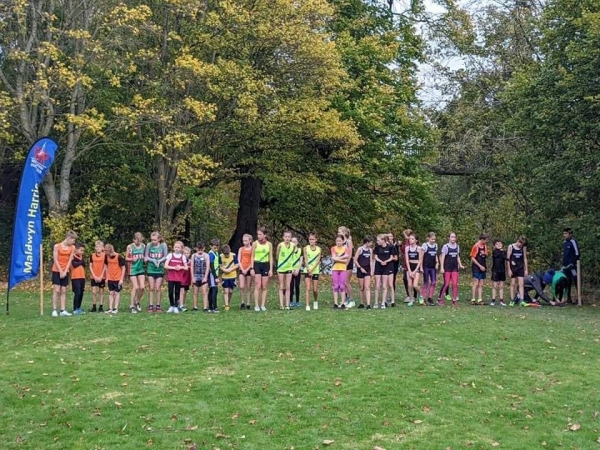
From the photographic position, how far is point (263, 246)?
15008mm

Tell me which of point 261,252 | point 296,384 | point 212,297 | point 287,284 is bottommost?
point 296,384

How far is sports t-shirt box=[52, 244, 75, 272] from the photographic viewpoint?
13930mm

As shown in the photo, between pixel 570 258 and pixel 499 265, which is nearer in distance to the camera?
pixel 499 265

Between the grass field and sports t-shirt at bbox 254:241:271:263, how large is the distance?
173 centimetres

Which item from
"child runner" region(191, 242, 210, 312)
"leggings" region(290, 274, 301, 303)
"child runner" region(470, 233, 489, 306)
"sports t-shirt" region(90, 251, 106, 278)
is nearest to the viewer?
"sports t-shirt" region(90, 251, 106, 278)

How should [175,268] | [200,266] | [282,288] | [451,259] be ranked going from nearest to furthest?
[175,268]
[200,266]
[282,288]
[451,259]

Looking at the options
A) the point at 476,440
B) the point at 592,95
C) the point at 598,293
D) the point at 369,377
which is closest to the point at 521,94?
the point at 592,95

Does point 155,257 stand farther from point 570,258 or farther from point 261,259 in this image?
point 570,258

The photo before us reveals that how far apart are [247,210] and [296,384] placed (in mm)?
20260

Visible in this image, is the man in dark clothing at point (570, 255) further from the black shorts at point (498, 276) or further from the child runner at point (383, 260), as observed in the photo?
the child runner at point (383, 260)

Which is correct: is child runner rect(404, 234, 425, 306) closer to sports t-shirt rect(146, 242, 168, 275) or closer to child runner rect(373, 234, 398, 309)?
child runner rect(373, 234, 398, 309)

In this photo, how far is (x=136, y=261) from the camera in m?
14.8

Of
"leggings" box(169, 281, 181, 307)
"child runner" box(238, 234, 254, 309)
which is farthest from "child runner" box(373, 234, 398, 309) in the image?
"leggings" box(169, 281, 181, 307)

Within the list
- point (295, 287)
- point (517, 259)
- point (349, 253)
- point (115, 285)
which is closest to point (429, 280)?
point (517, 259)
